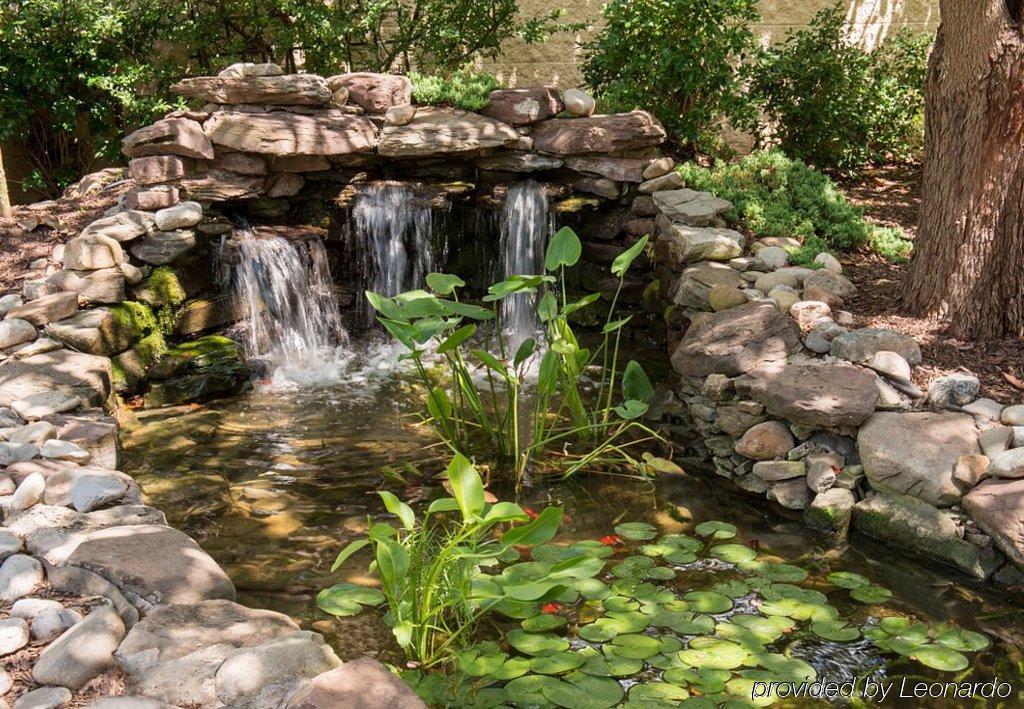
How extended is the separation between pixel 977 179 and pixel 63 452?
15.0 ft

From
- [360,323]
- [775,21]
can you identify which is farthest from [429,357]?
[775,21]

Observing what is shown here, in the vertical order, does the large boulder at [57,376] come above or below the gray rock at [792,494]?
above

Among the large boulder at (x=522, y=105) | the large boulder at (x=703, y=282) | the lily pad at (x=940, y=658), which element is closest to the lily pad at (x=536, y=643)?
the lily pad at (x=940, y=658)

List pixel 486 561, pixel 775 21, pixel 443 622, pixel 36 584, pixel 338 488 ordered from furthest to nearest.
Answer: pixel 775 21 < pixel 338 488 < pixel 486 561 < pixel 443 622 < pixel 36 584

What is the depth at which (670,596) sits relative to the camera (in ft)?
11.3

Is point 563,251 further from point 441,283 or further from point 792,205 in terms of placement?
point 792,205

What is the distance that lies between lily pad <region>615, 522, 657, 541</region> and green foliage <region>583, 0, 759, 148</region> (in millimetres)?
3965

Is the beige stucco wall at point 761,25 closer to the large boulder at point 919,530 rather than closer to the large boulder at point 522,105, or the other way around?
the large boulder at point 522,105

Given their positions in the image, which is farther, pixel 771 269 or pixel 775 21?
pixel 775 21

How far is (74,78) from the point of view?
765cm

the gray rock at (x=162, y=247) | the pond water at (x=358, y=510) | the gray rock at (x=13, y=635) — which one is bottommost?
the pond water at (x=358, y=510)

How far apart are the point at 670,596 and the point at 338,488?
178 centimetres

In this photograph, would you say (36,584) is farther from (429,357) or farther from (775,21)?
(775,21)

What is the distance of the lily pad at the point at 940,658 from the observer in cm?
307
